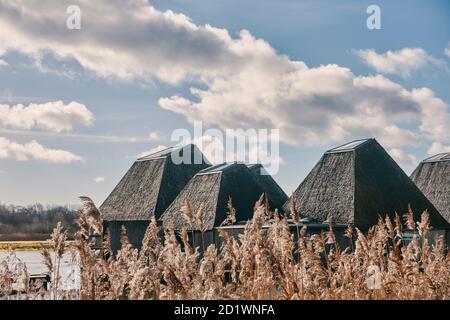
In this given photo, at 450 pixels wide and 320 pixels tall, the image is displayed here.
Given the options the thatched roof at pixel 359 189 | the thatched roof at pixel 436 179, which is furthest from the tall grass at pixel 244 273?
the thatched roof at pixel 436 179

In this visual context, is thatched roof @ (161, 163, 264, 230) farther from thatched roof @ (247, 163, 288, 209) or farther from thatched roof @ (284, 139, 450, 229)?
thatched roof @ (284, 139, 450, 229)

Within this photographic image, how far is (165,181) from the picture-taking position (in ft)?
113

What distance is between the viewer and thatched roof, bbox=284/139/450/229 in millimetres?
25328

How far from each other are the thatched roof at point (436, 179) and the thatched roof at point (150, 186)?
1313cm

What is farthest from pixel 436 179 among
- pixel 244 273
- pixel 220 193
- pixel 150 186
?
pixel 244 273

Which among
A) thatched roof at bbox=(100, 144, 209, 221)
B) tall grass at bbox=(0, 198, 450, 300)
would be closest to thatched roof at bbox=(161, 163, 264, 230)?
thatched roof at bbox=(100, 144, 209, 221)

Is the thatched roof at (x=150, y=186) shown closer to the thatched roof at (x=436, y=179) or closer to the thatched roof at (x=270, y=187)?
the thatched roof at (x=270, y=187)

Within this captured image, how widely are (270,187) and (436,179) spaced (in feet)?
31.1

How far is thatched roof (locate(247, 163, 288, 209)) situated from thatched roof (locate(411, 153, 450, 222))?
797 cm

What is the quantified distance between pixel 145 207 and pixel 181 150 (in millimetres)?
6051

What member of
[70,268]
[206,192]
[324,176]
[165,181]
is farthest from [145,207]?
[70,268]

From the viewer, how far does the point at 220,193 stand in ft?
93.0
